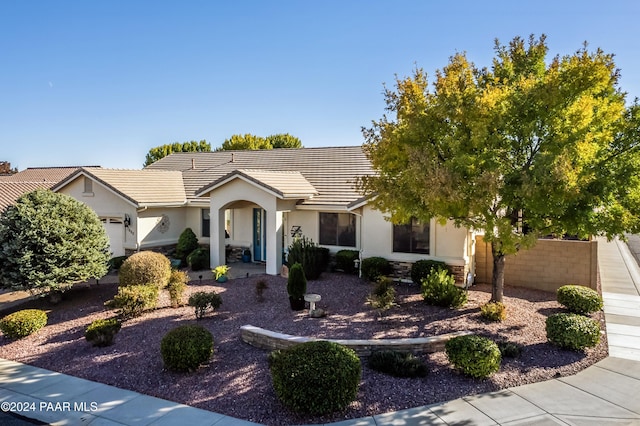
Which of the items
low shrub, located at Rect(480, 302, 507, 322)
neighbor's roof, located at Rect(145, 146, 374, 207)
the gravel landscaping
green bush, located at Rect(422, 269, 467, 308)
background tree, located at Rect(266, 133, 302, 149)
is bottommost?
the gravel landscaping

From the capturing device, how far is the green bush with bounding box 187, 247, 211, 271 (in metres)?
18.6

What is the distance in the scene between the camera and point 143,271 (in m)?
13.4

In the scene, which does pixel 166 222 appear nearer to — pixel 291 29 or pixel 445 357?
pixel 291 29

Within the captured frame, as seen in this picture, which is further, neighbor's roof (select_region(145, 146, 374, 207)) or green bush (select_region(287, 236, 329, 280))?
neighbor's roof (select_region(145, 146, 374, 207))

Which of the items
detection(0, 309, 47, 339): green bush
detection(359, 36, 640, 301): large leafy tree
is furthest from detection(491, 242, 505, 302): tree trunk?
detection(0, 309, 47, 339): green bush

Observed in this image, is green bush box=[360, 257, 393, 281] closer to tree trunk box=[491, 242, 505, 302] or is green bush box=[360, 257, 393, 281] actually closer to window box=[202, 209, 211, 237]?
tree trunk box=[491, 242, 505, 302]

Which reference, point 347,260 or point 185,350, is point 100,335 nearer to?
point 185,350

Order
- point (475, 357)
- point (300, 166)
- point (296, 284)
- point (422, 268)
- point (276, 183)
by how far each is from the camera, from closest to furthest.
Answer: point (475, 357) < point (296, 284) < point (422, 268) < point (276, 183) < point (300, 166)

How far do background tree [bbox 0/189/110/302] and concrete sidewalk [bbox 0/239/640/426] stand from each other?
13.6ft

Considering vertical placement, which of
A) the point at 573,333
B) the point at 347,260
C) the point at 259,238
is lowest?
the point at 573,333

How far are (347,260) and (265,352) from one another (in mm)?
7960

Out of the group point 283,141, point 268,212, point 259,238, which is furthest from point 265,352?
point 283,141

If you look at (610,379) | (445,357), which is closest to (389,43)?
(445,357)

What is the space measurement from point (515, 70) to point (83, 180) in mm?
20655
